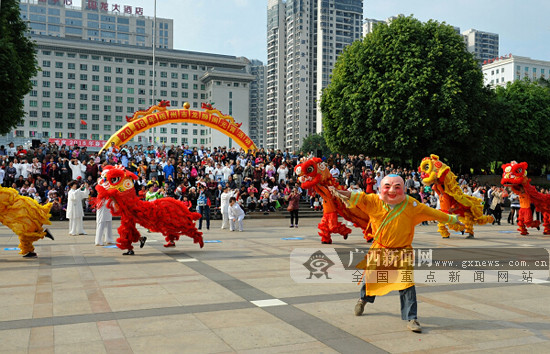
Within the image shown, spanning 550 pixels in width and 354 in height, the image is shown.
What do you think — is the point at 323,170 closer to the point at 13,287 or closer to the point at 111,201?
the point at 111,201

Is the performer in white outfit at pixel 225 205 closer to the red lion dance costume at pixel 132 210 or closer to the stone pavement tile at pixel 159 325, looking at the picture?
the red lion dance costume at pixel 132 210

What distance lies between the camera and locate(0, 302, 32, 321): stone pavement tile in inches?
222

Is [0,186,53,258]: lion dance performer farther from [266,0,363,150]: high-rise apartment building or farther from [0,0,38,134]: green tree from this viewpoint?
[266,0,363,150]: high-rise apartment building

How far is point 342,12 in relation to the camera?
108 meters

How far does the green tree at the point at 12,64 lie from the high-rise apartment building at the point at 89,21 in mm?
91825

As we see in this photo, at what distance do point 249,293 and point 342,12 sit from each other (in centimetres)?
10959

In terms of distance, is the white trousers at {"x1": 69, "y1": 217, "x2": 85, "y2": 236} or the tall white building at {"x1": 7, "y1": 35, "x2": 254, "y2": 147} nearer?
the white trousers at {"x1": 69, "y1": 217, "x2": 85, "y2": 236}

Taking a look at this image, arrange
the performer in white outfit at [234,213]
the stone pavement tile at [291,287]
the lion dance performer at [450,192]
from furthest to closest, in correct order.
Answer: the performer in white outfit at [234,213] < the lion dance performer at [450,192] < the stone pavement tile at [291,287]

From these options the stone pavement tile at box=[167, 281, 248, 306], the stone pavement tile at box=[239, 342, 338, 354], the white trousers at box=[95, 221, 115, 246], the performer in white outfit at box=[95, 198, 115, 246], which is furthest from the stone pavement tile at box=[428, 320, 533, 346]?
the white trousers at box=[95, 221, 115, 246]

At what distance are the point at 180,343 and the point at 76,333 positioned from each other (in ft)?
4.03

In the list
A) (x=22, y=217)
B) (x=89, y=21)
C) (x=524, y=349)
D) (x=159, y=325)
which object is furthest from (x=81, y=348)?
(x=89, y=21)

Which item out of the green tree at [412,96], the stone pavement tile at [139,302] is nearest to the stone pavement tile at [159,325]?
the stone pavement tile at [139,302]

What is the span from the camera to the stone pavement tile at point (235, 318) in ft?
17.6

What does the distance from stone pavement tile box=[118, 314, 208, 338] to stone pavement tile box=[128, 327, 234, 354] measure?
10 centimetres
